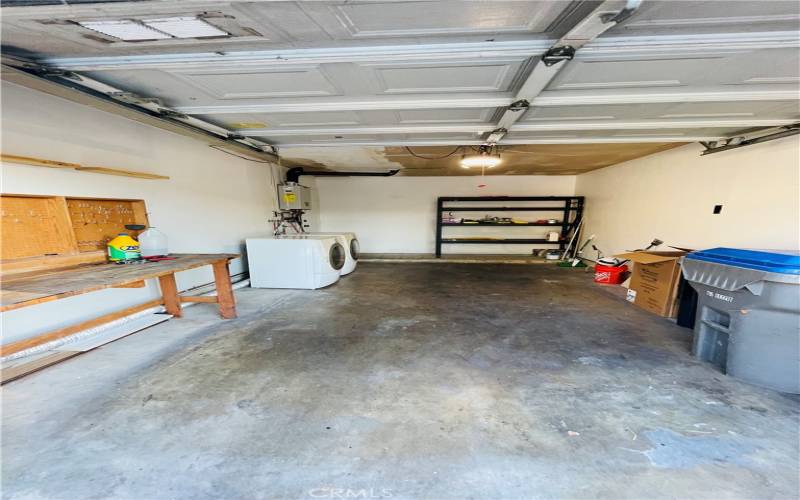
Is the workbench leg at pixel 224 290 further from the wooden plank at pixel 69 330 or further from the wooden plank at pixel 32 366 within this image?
the wooden plank at pixel 32 366

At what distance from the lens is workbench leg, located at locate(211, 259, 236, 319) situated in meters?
2.74

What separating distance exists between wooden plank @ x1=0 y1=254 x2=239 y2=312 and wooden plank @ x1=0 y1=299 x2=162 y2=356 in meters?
0.49

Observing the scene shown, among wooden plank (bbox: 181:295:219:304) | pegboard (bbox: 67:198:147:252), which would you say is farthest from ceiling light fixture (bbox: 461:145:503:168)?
pegboard (bbox: 67:198:147:252)

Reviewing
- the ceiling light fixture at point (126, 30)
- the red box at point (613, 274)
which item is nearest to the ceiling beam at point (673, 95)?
the ceiling light fixture at point (126, 30)

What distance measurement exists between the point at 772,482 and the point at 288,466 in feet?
6.62

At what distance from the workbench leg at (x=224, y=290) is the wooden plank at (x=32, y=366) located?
980mm

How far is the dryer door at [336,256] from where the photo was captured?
4043 mm

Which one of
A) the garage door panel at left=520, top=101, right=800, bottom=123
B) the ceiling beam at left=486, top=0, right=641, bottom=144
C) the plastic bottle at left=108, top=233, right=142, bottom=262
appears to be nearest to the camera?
the ceiling beam at left=486, top=0, right=641, bottom=144

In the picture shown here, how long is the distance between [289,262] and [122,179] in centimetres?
185

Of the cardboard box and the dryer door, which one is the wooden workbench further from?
the cardboard box

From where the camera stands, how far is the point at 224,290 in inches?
109

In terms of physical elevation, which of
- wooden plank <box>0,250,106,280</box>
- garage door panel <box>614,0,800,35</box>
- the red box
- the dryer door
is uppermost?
garage door panel <box>614,0,800,35</box>

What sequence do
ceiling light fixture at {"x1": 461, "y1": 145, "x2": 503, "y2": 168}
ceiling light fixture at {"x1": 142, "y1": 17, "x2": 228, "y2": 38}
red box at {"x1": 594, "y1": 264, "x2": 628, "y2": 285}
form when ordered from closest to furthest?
ceiling light fixture at {"x1": 142, "y1": 17, "x2": 228, "y2": 38} < ceiling light fixture at {"x1": 461, "y1": 145, "x2": 503, "y2": 168} < red box at {"x1": 594, "y1": 264, "x2": 628, "y2": 285}

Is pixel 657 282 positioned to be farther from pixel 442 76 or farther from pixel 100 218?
pixel 100 218
